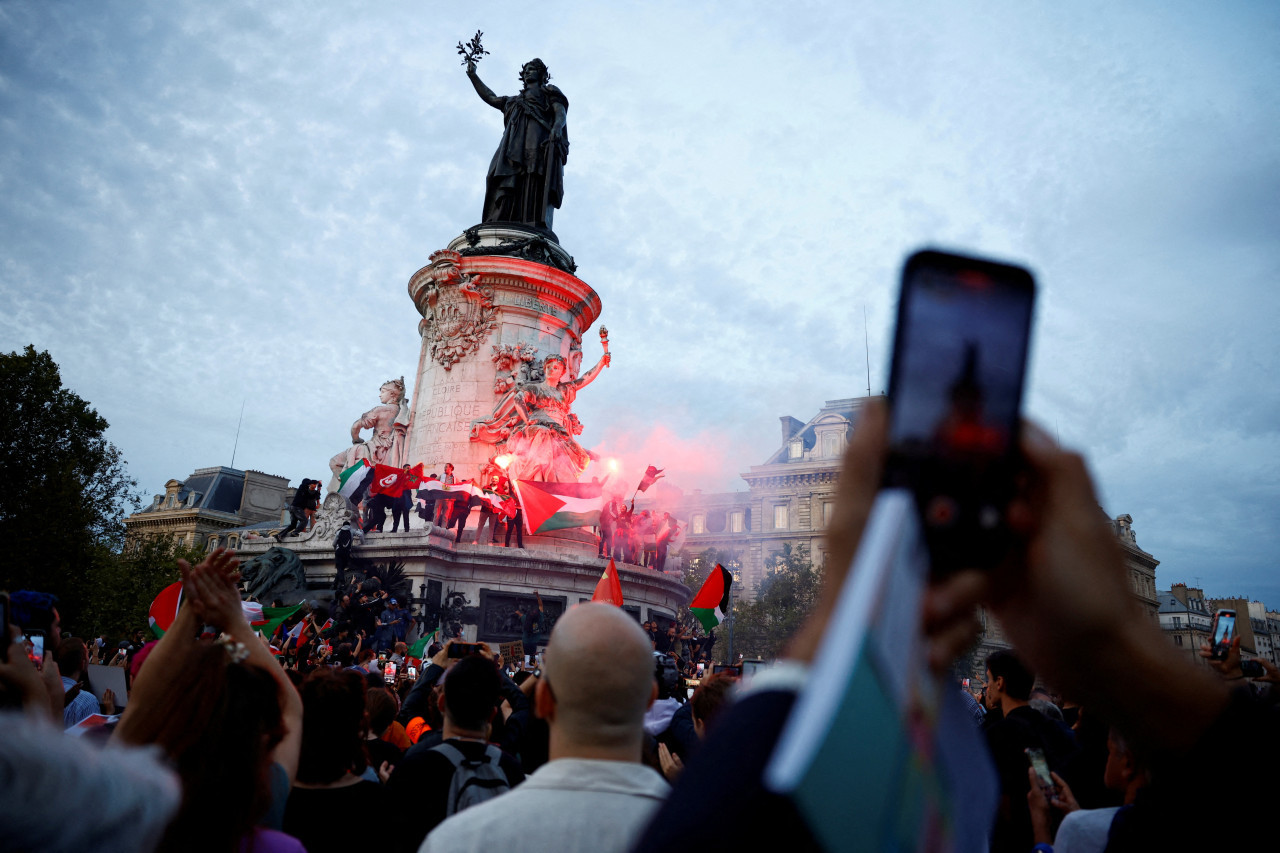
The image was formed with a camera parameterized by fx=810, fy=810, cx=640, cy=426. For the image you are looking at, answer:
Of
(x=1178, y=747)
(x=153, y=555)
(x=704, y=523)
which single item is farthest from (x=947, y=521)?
(x=704, y=523)

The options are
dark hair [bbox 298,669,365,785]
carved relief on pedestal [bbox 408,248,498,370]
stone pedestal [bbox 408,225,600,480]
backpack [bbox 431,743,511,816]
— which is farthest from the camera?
carved relief on pedestal [bbox 408,248,498,370]

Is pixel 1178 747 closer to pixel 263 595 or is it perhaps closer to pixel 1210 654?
pixel 1210 654

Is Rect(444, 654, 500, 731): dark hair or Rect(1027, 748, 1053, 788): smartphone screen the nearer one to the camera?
Rect(1027, 748, 1053, 788): smartphone screen

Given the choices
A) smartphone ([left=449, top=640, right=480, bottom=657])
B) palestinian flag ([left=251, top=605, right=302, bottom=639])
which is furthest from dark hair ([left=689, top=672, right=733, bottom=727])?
palestinian flag ([left=251, top=605, right=302, bottom=639])

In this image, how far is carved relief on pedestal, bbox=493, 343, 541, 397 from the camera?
880 inches

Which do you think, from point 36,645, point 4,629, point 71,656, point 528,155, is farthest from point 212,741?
point 528,155

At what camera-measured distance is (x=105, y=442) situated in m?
32.8

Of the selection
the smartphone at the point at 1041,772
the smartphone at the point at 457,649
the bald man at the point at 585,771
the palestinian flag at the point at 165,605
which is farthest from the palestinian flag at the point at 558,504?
the bald man at the point at 585,771

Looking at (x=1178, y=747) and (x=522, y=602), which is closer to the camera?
(x=1178, y=747)

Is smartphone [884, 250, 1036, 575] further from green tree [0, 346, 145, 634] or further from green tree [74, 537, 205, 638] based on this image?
green tree [74, 537, 205, 638]

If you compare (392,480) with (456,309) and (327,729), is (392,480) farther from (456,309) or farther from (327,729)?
(327,729)

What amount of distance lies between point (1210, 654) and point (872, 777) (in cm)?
547

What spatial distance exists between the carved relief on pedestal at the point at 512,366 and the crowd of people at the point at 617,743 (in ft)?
61.0

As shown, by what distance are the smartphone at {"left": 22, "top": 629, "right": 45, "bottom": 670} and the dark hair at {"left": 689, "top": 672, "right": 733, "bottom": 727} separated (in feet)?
11.5
